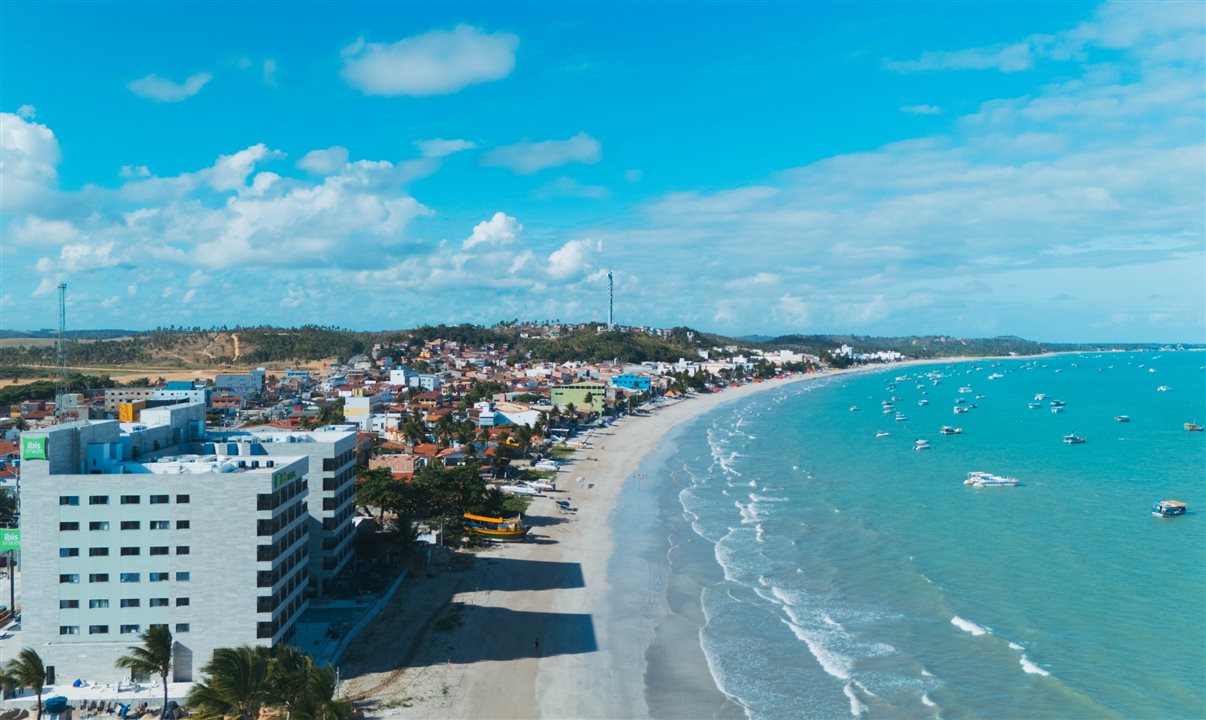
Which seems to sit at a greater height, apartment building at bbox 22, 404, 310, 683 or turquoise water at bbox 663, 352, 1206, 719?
apartment building at bbox 22, 404, 310, 683

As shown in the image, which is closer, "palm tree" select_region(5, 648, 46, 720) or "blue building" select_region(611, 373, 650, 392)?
"palm tree" select_region(5, 648, 46, 720)

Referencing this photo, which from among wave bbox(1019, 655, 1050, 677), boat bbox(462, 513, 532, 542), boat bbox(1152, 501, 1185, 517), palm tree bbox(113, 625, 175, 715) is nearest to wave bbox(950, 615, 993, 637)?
wave bbox(1019, 655, 1050, 677)

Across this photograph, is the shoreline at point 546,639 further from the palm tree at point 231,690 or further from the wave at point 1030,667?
the wave at point 1030,667

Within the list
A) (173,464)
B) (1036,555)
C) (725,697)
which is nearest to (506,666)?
(725,697)

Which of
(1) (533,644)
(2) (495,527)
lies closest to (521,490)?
(2) (495,527)

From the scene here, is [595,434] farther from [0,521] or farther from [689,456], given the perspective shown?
[0,521]

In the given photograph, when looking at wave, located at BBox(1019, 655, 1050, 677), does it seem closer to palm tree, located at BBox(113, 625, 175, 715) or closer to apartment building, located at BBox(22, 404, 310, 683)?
apartment building, located at BBox(22, 404, 310, 683)

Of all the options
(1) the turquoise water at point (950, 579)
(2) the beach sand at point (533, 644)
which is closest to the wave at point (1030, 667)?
(1) the turquoise water at point (950, 579)

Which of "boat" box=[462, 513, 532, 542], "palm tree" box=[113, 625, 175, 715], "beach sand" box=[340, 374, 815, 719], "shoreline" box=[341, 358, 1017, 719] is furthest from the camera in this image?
"boat" box=[462, 513, 532, 542]
